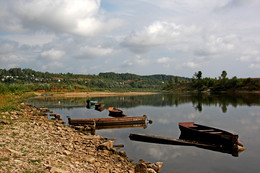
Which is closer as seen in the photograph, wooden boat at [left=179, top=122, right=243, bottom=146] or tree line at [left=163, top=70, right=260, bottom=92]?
wooden boat at [left=179, top=122, right=243, bottom=146]

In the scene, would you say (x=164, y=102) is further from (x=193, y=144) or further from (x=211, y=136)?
(x=193, y=144)

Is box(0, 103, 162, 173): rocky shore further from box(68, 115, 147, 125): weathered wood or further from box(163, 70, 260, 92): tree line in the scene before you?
box(163, 70, 260, 92): tree line

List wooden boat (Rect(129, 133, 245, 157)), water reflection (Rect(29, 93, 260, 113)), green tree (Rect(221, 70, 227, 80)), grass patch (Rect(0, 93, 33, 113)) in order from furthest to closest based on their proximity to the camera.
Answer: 1. green tree (Rect(221, 70, 227, 80))
2. water reflection (Rect(29, 93, 260, 113))
3. grass patch (Rect(0, 93, 33, 113))
4. wooden boat (Rect(129, 133, 245, 157))

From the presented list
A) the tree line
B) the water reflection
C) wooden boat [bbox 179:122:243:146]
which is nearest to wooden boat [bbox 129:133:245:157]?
wooden boat [bbox 179:122:243:146]

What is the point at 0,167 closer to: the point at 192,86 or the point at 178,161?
the point at 178,161

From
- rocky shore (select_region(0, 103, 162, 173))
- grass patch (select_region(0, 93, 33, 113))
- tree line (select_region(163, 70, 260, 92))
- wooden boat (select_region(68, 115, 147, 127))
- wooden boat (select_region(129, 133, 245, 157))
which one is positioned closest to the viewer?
rocky shore (select_region(0, 103, 162, 173))

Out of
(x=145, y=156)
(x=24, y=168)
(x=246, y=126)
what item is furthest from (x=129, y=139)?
(x=246, y=126)

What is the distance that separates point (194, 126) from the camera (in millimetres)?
24328

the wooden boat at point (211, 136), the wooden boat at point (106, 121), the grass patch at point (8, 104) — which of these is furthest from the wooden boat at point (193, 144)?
the grass patch at point (8, 104)

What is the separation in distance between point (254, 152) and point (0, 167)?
64.5 ft

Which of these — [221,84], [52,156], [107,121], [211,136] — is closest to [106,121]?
[107,121]

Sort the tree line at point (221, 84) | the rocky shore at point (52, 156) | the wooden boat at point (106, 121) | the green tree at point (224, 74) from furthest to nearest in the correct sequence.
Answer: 1. the green tree at point (224, 74)
2. the tree line at point (221, 84)
3. the wooden boat at point (106, 121)
4. the rocky shore at point (52, 156)

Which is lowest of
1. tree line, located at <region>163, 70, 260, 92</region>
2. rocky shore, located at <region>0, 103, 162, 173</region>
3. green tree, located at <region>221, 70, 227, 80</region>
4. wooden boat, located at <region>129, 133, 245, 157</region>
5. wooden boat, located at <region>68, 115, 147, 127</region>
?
wooden boat, located at <region>129, 133, 245, 157</region>

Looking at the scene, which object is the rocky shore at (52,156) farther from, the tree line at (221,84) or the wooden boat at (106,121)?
the tree line at (221,84)
